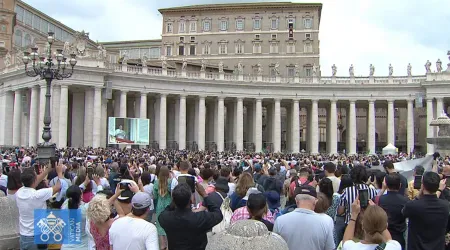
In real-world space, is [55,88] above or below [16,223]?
above

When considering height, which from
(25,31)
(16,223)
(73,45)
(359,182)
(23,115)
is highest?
(25,31)

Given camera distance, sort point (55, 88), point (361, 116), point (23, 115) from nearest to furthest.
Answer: point (55, 88) < point (23, 115) < point (361, 116)

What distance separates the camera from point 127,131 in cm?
4906

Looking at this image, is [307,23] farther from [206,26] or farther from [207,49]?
[207,49]

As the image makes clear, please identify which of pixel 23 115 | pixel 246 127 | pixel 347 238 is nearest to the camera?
pixel 347 238

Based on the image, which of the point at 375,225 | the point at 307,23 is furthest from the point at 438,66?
the point at 375,225

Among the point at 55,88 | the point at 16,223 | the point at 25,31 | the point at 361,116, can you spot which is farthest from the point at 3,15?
the point at 16,223

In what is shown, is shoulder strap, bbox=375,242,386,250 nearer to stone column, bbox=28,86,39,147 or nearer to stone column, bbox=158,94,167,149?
stone column, bbox=28,86,39,147

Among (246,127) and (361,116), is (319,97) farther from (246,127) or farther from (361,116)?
(361,116)

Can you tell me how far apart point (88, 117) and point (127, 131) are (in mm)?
8640

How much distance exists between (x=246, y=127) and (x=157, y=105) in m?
15.7

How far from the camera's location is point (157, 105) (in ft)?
210
